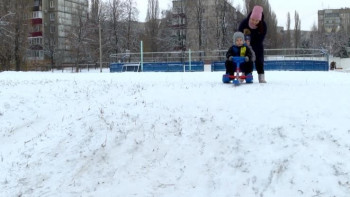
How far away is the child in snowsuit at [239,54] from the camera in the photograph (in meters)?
8.96

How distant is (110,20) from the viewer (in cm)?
5203

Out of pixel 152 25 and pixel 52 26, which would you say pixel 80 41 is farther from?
pixel 52 26

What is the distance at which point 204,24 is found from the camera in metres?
52.3

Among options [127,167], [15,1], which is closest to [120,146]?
[127,167]

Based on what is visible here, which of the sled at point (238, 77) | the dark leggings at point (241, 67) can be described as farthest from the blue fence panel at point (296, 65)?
the sled at point (238, 77)

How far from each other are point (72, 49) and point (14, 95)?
40.7m

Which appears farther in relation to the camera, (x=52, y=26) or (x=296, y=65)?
(x=52, y=26)

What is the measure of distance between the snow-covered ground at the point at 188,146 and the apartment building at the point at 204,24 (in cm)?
4319

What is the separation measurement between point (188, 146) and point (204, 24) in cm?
4815

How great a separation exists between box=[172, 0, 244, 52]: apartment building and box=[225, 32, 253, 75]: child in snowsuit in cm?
4070

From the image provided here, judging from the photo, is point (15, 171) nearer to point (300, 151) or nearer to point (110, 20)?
point (300, 151)

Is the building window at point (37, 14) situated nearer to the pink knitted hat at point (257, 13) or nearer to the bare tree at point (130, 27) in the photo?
the bare tree at point (130, 27)

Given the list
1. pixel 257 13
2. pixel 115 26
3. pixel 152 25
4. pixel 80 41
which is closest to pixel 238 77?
pixel 257 13

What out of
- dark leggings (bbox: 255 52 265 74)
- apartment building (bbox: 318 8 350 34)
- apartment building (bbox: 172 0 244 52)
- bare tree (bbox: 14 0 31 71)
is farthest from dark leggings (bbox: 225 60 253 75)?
apartment building (bbox: 318 8 350 34)
